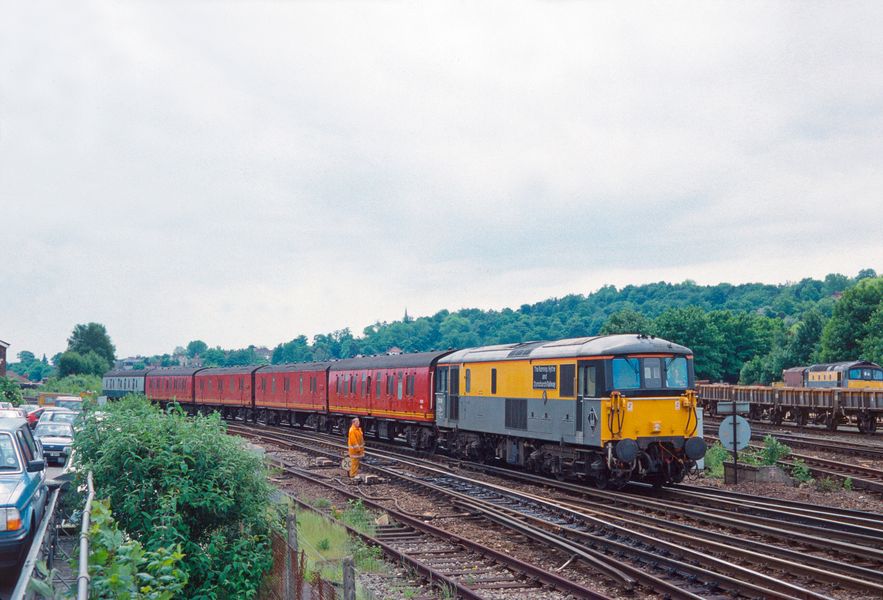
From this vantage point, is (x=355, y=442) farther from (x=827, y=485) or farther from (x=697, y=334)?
(x=697, y=334)

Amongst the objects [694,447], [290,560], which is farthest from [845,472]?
[290,560]

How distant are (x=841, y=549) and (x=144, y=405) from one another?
33.6 ft

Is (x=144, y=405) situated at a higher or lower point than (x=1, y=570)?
higher

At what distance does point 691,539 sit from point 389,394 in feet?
65.6

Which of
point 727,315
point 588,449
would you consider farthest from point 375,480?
point 727,315

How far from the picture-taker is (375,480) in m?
21.4

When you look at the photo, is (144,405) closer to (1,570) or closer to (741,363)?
(1,570)

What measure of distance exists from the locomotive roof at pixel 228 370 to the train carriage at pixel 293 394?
147cm

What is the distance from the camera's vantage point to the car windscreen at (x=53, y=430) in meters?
24.4

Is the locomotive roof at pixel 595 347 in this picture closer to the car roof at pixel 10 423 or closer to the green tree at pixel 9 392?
the car roof at pixel 10 423

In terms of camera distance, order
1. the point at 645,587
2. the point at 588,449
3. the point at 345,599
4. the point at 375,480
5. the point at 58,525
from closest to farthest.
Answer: the point at 345,599
the point at 645,587
the point at 58,525
the point at 588,449
the point at 375,480

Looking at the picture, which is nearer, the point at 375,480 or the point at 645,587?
the point at 645,587

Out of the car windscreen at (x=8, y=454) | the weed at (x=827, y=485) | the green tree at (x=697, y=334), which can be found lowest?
the weed at (x=827, y=485)

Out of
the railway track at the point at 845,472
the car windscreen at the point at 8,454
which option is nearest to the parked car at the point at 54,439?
the car windscreen at the point at 8,454
